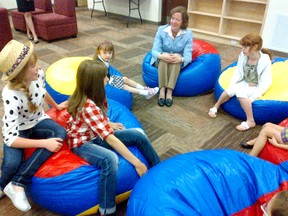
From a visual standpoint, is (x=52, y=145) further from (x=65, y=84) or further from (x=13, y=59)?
(x=65, y=84)

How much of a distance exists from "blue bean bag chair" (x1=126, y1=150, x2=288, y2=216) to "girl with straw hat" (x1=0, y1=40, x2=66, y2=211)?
592mm

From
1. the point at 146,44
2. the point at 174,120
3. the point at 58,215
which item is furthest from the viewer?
the point at 146,44

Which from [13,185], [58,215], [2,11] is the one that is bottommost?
[58,215]

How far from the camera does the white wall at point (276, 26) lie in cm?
417

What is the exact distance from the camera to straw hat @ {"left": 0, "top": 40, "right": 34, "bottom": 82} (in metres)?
1.42

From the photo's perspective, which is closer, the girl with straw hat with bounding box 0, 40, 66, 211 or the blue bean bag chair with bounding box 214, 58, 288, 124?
the girl with straw hat with bounding box 0, 40, 66, 211

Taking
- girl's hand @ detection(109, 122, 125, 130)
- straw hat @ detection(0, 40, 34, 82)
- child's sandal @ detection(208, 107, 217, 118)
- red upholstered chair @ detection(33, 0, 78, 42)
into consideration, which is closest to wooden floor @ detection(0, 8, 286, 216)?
child's sandal @ detection(208, 107, 217, 118)

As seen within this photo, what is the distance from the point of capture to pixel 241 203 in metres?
1.38

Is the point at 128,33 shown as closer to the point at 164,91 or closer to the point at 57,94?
the point at 164,91

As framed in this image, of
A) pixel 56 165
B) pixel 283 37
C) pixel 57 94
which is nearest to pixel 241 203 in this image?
pixel 56 165

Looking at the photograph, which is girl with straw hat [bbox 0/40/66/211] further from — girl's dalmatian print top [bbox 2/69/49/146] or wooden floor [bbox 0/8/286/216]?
wooden floor [bbox 0/8/286/216]

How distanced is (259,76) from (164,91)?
964mm

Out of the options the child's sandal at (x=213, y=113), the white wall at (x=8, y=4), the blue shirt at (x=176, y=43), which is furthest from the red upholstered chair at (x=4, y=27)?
the white wall at (x=8, y=4)

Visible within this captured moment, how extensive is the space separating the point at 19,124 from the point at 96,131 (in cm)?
49
